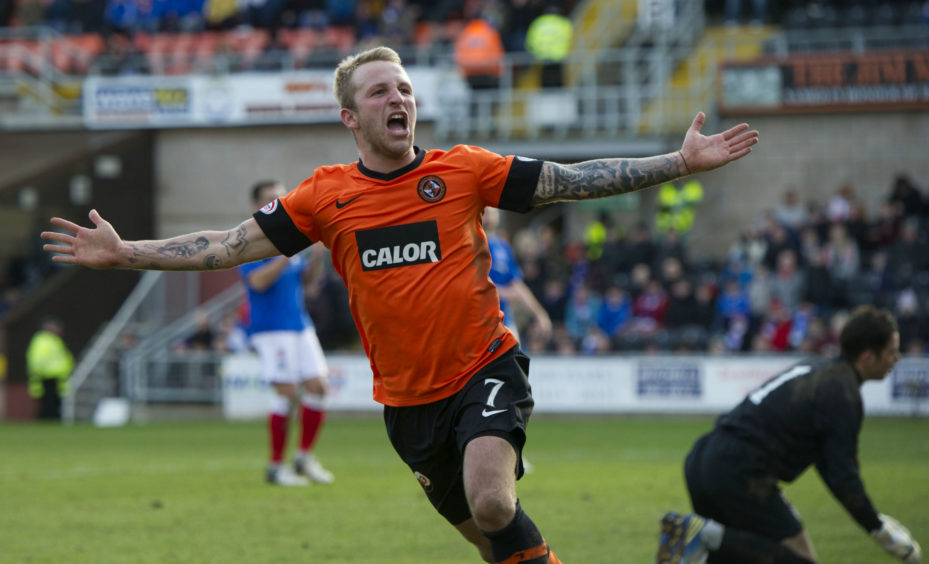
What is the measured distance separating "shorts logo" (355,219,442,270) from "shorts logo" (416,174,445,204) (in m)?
0.10

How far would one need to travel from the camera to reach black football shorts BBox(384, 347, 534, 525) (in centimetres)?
476

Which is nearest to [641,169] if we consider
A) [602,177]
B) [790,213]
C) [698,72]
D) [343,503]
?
[602,177]

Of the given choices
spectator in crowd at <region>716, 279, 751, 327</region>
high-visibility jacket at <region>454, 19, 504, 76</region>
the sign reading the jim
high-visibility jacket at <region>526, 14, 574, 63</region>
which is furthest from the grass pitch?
high-visibility jacket at <region>526, 14, 574, 63</region>

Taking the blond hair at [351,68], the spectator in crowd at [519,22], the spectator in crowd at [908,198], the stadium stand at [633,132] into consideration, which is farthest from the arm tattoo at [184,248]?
the spectator in crowd at [519,22]

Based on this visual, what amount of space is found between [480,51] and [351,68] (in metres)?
20.1

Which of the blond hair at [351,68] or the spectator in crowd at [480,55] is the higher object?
the spectator in crowd at [480,55]

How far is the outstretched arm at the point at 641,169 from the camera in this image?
4.82 metres

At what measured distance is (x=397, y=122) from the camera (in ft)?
16.5

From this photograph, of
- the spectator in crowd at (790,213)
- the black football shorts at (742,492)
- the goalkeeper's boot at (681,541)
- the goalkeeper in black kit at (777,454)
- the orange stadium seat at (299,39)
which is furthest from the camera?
the orange stadium seat at (299,39)

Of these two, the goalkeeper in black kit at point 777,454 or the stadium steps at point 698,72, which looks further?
the stadium steps at point 698,72

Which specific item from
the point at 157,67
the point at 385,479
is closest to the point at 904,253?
the point at 385,479

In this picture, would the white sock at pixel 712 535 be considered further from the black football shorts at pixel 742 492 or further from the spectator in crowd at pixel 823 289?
the spectator in crowd at pixel 823 289

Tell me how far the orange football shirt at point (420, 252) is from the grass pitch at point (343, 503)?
90.6 inches

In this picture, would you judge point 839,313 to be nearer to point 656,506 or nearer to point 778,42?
point 778,42
